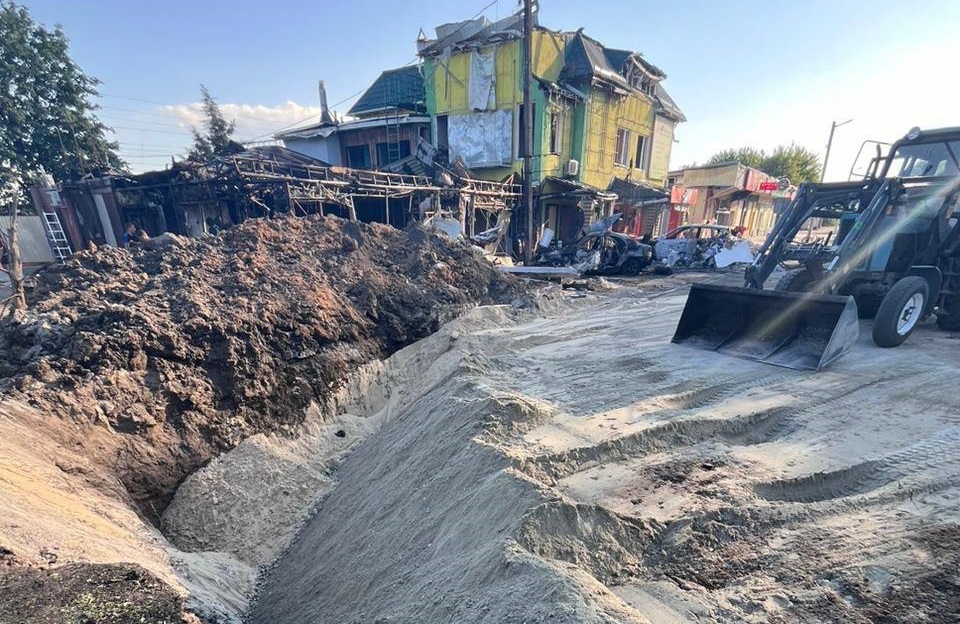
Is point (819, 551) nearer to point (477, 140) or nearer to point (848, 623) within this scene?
point (848, 623)

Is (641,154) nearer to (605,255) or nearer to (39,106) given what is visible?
(605,255)

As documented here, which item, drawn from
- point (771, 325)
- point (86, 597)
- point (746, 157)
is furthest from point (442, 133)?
point (746, 157)

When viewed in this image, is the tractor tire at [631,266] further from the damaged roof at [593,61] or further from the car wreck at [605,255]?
the damaged roof at [593,61]

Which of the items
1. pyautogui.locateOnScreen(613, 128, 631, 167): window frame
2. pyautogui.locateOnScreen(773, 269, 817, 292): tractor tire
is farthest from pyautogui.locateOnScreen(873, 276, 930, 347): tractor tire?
pyautogui.locateOnScreen(613, 128, 631, 167): window frame

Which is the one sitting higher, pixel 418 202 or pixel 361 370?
pixel 418 202

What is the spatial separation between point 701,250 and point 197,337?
16.0 meters

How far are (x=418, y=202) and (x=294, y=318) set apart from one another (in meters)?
10.1

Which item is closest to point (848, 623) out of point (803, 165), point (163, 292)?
point (163, 292)

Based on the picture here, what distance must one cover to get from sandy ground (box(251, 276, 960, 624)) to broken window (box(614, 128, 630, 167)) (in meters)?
18.9

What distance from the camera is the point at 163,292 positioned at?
5.82 m

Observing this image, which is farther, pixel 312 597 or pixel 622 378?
pixel 622 378

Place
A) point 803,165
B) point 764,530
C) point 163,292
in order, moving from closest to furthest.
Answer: point 764,530 → point 163,292 → point 803,165

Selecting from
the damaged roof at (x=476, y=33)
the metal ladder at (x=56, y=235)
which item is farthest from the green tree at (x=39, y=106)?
the damaged roof at (x=476, y=33)

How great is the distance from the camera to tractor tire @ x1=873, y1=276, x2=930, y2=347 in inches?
229
